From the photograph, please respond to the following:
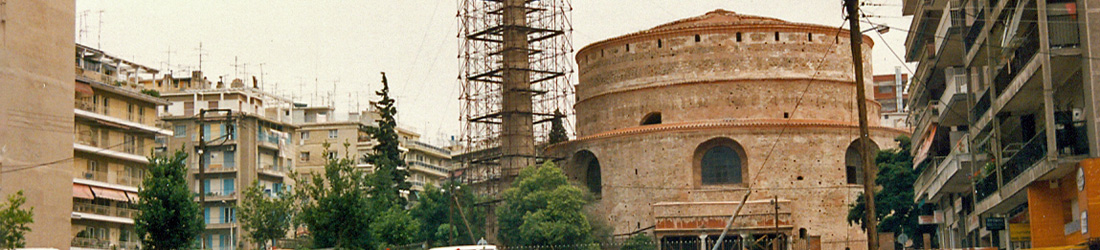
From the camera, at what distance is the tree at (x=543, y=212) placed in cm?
5616

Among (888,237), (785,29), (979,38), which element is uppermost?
(785,29)

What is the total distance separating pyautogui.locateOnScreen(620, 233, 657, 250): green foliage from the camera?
194ft

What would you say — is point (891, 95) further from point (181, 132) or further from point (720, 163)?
point (181, 132)

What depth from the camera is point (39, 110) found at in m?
43.2

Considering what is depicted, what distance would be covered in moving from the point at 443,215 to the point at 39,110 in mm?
21715

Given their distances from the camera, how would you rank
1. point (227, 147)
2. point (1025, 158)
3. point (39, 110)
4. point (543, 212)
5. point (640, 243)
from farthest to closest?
point (227, 147), point (640, 243), point (543, 212), point (39, 110), point (1025, 158)

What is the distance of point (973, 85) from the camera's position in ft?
108

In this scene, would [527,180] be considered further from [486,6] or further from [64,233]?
[64,233]

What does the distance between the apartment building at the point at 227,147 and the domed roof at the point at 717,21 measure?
18482 mm

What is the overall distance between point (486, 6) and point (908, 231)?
75.3 feet

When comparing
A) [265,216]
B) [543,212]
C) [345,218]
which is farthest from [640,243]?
[345,218]

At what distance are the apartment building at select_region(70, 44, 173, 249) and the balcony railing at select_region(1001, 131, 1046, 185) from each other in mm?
27771

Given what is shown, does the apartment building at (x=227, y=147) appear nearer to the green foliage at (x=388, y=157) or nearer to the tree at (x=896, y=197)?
the green foliage at (x=388, y=157)

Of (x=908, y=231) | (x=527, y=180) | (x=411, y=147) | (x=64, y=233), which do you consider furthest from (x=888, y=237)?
(x=411, y=147)
